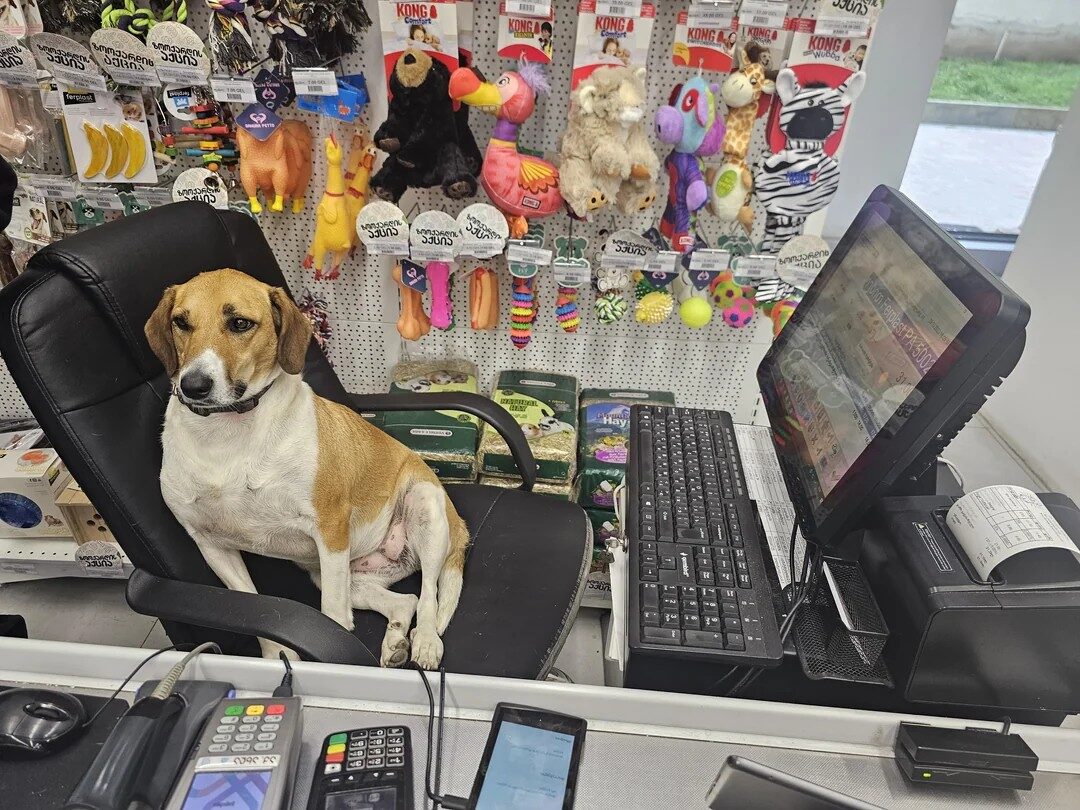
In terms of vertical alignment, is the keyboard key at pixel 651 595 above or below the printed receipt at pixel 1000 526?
below

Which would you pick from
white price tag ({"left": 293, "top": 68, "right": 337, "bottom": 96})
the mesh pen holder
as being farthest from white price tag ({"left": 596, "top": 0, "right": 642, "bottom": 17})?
the mesh pen holder

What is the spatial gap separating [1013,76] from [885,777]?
5208mm

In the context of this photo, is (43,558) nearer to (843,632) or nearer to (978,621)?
(843,632)

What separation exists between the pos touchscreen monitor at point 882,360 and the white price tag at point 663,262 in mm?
610

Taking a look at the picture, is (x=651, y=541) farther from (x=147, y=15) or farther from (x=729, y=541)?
(x=147, y=15)

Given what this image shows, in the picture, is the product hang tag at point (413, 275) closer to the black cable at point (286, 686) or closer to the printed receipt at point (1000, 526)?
the black cable at point (286, 686)

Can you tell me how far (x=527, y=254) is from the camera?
1899mm

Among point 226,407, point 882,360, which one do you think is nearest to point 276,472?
point 226,407

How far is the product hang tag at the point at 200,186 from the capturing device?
186 centimetres

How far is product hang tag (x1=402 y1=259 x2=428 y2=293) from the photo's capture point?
1.98 meters

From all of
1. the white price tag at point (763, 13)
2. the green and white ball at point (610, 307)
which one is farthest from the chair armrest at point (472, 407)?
the white price tag at point (763, 13)

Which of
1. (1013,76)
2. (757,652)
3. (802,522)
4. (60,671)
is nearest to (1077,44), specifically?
(1013,76)

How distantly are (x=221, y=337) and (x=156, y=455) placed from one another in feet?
0.84

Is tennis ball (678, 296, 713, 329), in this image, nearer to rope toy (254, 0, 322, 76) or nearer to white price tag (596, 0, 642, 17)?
white price tag (596, 0, 642, 17)
